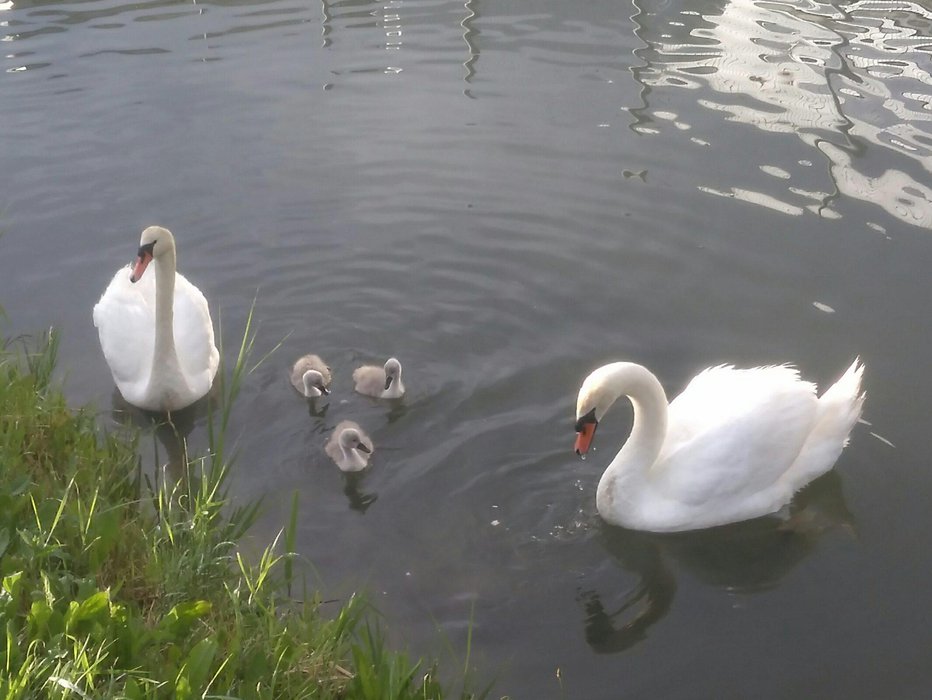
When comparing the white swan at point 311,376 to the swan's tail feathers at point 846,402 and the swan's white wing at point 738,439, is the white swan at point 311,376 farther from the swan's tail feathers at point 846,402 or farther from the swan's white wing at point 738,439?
the swan's tail feathers at point 846,402

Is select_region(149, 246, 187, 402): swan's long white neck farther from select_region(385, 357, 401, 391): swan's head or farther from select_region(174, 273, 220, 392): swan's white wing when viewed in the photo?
select_region(385, 357, 401, 391): swan's head

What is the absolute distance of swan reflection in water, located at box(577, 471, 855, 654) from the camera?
16.1 ft

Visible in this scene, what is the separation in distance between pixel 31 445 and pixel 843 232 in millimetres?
5625

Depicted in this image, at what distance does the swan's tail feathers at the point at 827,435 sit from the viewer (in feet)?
18.5

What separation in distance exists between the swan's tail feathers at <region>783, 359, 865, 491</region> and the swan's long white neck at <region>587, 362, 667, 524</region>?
0.77 m

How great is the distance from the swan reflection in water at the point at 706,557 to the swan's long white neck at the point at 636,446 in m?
0.20

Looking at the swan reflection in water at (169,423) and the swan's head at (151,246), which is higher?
the swan's head at (151,246)

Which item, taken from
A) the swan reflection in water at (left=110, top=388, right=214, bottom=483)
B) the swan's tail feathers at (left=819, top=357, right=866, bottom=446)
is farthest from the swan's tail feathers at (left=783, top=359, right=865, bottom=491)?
the swan reflection in water at (left=110, top=388, right=214, bottom=483)

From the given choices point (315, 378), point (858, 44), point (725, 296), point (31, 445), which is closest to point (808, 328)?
point (725, 296)

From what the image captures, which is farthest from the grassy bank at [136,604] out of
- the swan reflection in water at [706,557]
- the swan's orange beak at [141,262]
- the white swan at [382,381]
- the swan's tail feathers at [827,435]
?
the swan's tail feathers at [827,435]

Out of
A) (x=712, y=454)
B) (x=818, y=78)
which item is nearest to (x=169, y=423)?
(x=712, y=454)

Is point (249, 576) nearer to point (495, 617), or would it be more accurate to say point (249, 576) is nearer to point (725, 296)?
point (495, 617)

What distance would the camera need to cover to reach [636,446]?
17.7 ft

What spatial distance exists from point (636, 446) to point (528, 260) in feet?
8.82
